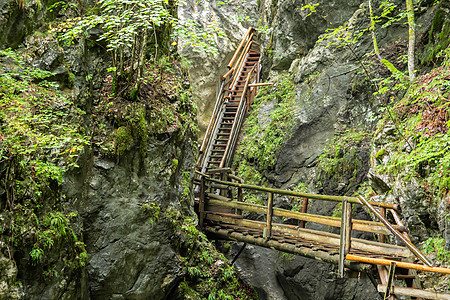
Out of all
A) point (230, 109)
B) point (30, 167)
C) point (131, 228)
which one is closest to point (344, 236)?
point (131, 228)

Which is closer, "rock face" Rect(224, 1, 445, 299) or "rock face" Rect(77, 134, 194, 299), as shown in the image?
"rock face" Rect(77, 134, 194, 299)

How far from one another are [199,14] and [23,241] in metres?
15.8

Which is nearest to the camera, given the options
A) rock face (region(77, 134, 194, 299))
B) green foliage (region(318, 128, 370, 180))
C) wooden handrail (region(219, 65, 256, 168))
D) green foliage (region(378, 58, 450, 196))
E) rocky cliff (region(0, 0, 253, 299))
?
rocky cliff (region(0, 0, 253, 299))

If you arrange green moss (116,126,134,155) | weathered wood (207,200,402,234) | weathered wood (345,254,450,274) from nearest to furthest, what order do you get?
weathered wood (345,254,450,274) < weathered wood (207,200,402,234) < green moss (116,126,134,155)

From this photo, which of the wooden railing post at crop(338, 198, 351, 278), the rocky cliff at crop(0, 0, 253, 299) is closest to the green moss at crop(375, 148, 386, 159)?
the wooden railing post at crop(338, 198, 351, 278)

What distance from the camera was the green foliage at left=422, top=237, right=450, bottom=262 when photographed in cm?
473

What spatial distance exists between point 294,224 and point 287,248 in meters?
3.19

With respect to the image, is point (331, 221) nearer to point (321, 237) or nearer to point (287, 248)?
point (321, 237)

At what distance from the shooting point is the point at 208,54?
16891mm

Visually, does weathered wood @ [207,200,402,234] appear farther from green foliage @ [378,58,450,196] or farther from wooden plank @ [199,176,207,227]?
wooden plank @ [199,176,207,227]

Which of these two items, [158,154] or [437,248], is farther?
[158,154]

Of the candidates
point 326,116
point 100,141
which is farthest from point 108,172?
point 326,116

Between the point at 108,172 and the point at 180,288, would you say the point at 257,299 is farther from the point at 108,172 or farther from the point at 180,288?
the point at 108,172

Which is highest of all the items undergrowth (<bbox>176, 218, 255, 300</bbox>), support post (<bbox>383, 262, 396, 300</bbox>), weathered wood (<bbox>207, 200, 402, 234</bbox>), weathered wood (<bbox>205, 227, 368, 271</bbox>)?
weathered wood (<bbox>207, 200, 402, 234</bbox>)
